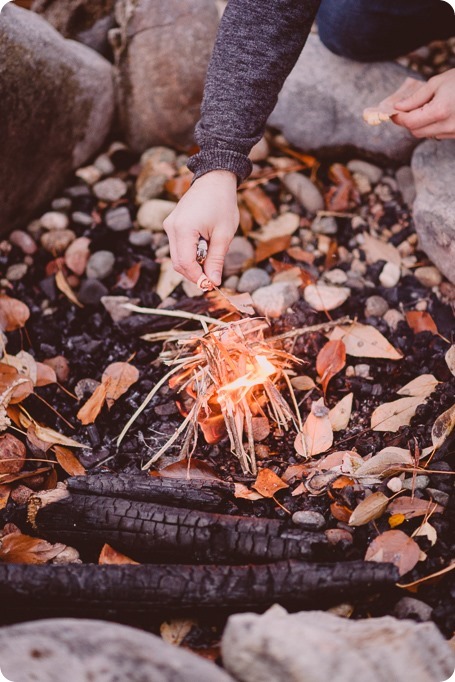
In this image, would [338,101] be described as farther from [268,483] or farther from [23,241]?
[268,483]

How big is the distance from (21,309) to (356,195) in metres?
1.64

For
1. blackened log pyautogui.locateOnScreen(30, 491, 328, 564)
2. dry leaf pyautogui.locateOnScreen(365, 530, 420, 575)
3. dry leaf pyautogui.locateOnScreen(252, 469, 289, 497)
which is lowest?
blackened log pyautogui.locateOnScreen(30, 491, 328, 564)

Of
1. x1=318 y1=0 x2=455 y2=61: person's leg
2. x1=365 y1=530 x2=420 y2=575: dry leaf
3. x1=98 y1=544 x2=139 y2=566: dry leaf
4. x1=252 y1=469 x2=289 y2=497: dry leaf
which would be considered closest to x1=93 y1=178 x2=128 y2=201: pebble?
x1=318 y1=0 x2=455 y2=61: person's leg

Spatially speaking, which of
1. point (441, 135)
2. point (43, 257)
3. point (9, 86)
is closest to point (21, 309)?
point (43, 257)

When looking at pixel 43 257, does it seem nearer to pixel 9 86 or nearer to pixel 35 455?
pixel 9 86

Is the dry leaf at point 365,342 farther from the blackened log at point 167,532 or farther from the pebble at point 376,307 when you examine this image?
the blackened log at point 167,532

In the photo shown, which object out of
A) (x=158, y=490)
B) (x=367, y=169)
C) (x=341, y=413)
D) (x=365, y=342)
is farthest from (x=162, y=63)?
(x=158, y=490)

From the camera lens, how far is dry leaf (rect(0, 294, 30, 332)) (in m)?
2.44

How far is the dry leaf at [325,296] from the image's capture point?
2357mm

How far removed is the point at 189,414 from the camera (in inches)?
79.5

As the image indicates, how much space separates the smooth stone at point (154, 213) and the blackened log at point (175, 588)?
5.33 feet

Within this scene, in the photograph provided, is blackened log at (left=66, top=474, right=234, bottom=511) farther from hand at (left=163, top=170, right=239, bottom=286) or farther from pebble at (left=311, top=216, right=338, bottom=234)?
pebble at (left=311, top=216, right=338, bottom=234)

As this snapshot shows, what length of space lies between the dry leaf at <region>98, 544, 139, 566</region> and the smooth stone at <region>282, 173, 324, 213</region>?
1.77 m

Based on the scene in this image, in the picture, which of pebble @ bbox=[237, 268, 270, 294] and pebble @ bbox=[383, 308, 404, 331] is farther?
pebble @ bbox=[237, 268, 270, 294]
